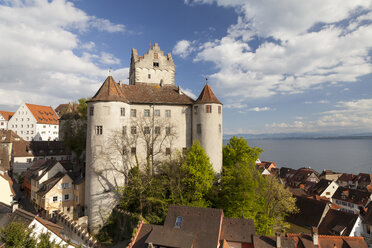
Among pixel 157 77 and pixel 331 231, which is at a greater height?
pixel 157 77

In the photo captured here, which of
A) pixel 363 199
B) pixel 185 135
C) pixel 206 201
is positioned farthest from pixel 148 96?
pixel 363 199

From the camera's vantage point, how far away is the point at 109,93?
2728cm

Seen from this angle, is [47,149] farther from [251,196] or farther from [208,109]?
[251,196]

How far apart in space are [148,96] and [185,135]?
24.8 feet

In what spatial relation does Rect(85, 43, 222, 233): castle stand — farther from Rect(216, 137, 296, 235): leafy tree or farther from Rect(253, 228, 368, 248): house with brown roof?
Rect(253, 228, 368, 248): house with brown roof

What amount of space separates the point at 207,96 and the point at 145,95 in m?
8.68

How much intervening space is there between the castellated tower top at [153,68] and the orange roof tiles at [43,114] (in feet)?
157

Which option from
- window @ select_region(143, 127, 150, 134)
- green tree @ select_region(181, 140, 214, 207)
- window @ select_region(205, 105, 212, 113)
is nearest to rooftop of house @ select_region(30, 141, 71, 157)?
window @ select_region(143, 127, 150, 134)

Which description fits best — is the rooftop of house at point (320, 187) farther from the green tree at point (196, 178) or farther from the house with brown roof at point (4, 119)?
the house with brown roof at point (4, 119)

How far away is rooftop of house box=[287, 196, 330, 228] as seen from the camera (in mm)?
32375

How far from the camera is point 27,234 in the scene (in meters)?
13.5

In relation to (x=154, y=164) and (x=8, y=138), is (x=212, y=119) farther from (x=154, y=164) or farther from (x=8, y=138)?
(x=8, y=138)

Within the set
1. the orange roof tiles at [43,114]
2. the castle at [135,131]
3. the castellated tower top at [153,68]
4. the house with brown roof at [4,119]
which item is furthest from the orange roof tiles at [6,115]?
the castle at [135,131]

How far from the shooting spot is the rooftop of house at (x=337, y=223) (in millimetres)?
29156
